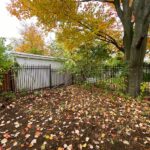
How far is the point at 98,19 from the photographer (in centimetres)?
955

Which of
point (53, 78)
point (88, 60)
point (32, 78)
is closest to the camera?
point (32, 78)

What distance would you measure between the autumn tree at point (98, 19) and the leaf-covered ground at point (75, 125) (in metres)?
2.07

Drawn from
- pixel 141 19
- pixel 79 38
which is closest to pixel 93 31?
pixel 79 38

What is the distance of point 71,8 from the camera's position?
27.6ft

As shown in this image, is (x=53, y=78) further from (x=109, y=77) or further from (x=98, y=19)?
(x=98, y=19)

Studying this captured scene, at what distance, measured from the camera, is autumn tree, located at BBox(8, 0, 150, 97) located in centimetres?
715

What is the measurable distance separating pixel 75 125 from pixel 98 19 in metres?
6.61

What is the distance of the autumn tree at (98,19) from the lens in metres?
7.15

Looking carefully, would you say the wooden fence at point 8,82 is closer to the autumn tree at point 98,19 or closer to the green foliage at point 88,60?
the autumn tree at point 98,19

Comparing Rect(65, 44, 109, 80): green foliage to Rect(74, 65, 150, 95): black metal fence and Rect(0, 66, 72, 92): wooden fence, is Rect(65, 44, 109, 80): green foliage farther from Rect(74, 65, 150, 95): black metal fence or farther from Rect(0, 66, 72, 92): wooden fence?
Rect(0, 66, 72, 92): wooden fence

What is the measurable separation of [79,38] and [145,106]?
17.1 ft


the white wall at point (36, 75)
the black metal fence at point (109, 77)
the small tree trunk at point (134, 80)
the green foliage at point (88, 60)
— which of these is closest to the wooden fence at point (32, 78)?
the white wall at point (36, 75)

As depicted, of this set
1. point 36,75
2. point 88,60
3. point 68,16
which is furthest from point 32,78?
point 68,16

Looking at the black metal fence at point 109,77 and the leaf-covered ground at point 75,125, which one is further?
the black metal fence at point 109,77
